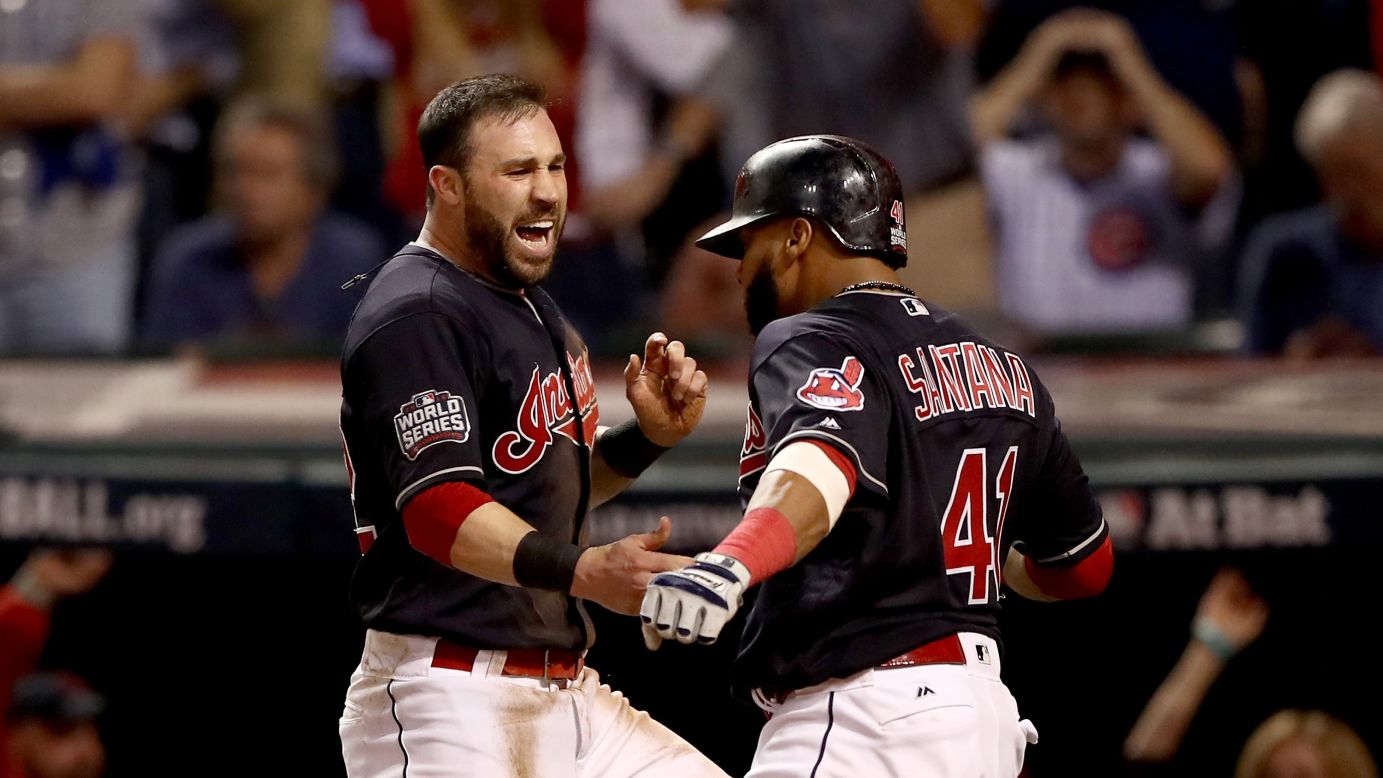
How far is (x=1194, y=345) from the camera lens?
559cm

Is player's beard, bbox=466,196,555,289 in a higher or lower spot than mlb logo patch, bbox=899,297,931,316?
higher

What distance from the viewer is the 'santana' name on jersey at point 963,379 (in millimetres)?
2689

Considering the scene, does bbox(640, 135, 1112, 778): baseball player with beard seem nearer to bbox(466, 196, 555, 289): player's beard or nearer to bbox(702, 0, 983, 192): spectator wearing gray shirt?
bbox(466, 196, 555, 289): player's beard

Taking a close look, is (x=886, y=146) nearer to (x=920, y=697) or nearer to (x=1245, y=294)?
(x=1245, y=294)

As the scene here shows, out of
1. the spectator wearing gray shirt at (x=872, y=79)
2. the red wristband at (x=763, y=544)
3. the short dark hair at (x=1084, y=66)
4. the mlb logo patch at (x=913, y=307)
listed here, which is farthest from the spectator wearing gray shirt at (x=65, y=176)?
the red wristband at (x=763, y=544)

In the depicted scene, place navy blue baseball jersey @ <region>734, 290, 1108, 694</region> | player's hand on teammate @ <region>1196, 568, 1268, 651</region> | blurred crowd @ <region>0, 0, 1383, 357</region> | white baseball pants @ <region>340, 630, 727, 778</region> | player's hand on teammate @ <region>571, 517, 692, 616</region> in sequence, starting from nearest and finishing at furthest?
player's hand on teammate @ <region>571, 517, 692, 616</region>, navy blue baseball jersey @ <region>734, 290, 1108, 694</region>, white baseball pants @ <region>340, 630, 727, 778</region>, player's hand on teammate @ <region>1196, 568, 1268, 651</region>, blurred crowd @ <region>0, 0, 1383, 357</region>

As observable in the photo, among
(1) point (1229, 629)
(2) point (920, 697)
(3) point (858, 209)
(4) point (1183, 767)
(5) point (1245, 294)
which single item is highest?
(3) point (858, 209)

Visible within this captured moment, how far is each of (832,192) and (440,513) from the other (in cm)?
81

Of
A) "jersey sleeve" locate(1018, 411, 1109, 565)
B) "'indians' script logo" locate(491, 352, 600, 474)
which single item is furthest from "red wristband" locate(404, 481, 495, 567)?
"jersey sleeve" locate(1018, 411, 1109, 565)

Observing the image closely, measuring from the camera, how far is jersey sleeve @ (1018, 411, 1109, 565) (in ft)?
9.65

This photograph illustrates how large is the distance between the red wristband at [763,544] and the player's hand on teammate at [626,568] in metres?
0.12

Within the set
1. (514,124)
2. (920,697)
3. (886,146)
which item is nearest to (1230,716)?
(886,146)

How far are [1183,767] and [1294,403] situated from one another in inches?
48.9

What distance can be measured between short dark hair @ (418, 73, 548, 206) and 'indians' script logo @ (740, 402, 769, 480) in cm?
63
